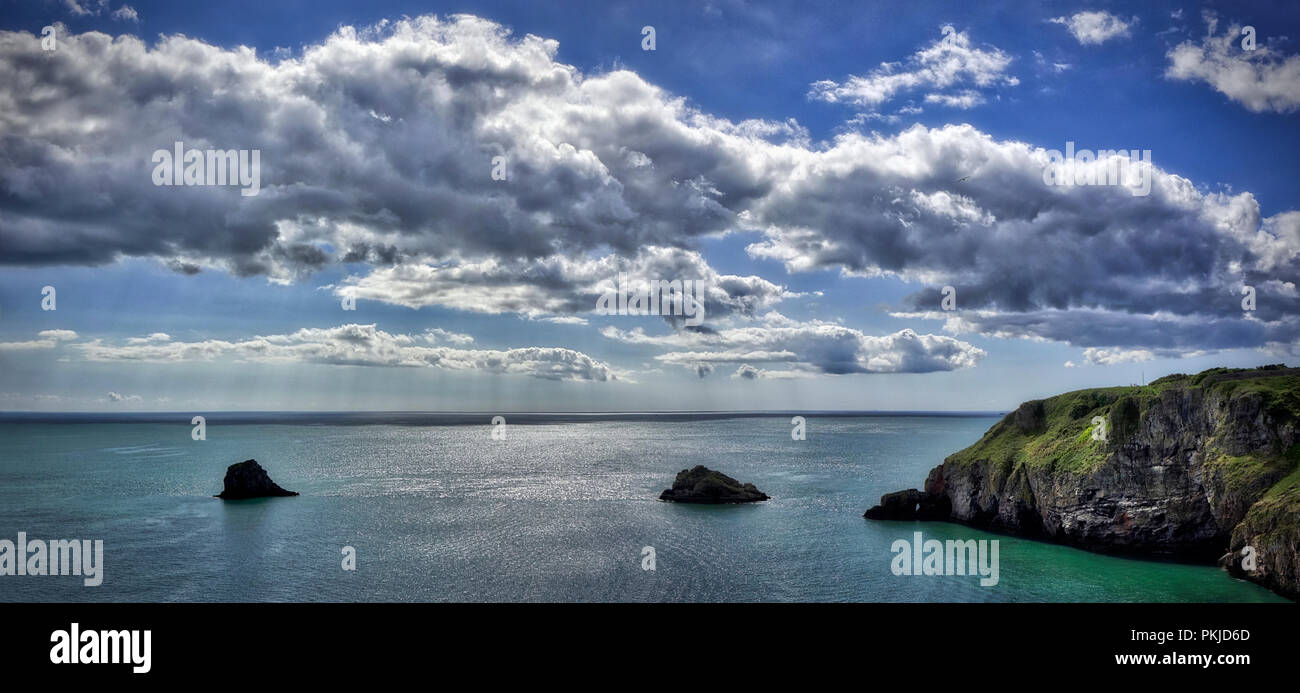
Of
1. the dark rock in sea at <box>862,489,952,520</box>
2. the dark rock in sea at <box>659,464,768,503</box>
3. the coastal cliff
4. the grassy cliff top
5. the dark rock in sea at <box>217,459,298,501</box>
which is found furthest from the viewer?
the dark rock in sea at <box>217,459,298,501</box>

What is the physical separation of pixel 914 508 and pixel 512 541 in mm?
43685

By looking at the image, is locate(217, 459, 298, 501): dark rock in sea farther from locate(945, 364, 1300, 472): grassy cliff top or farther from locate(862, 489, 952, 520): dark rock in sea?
locate(945, 364, 1300, 472): grassy cliff top

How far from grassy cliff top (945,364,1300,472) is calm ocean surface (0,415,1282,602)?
8.75 meters

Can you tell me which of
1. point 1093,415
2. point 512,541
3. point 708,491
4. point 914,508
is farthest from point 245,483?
point 1093,415

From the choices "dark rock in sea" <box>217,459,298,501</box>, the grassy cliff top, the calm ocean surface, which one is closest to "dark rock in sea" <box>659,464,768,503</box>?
the calm ocean surface

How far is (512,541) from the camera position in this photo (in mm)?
66750

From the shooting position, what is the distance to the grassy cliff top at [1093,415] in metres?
55.1

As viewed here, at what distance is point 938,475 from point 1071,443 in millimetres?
15905

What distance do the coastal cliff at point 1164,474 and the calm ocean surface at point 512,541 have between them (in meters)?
2.82

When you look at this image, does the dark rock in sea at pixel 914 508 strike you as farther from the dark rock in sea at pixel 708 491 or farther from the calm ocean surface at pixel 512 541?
the dark rock in sea at pixel 708 491

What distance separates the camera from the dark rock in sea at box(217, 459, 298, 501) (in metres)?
92.9

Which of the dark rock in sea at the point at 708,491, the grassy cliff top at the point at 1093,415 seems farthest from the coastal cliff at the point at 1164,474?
the dark rock in sea at the point at 708,491

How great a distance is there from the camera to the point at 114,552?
6250 cm
